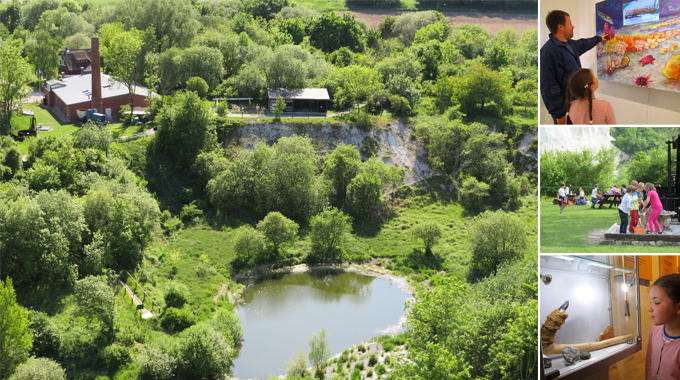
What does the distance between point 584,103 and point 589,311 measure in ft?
8.43

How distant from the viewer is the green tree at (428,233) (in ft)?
89.4

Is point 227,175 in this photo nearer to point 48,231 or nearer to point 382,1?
point 48,231

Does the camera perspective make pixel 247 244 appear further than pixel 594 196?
Yes

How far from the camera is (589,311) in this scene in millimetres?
7016

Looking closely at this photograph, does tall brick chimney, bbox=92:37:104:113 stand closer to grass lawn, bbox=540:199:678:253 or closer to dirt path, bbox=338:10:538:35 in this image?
dirt path, bbox=338:10:538:35

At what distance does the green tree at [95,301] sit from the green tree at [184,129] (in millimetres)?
12662

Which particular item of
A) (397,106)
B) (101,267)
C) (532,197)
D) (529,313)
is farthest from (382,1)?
(529,313)

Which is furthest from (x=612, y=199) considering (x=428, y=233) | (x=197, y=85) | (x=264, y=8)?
(x=264, y=8)

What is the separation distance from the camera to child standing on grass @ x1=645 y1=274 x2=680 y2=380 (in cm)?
553

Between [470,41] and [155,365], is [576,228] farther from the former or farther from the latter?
[470,41]

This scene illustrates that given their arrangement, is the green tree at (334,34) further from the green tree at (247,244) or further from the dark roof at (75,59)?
the green tree at (247,244)

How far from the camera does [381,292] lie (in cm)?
2511

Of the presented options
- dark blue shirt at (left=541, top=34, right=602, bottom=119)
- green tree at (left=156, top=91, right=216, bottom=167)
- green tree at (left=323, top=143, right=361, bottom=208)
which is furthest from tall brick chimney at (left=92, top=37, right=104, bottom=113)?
dark blue shirt at (left=541, top=34, right=602, bottom=119)

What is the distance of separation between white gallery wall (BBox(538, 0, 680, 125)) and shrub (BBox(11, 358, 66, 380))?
50.2 feet
